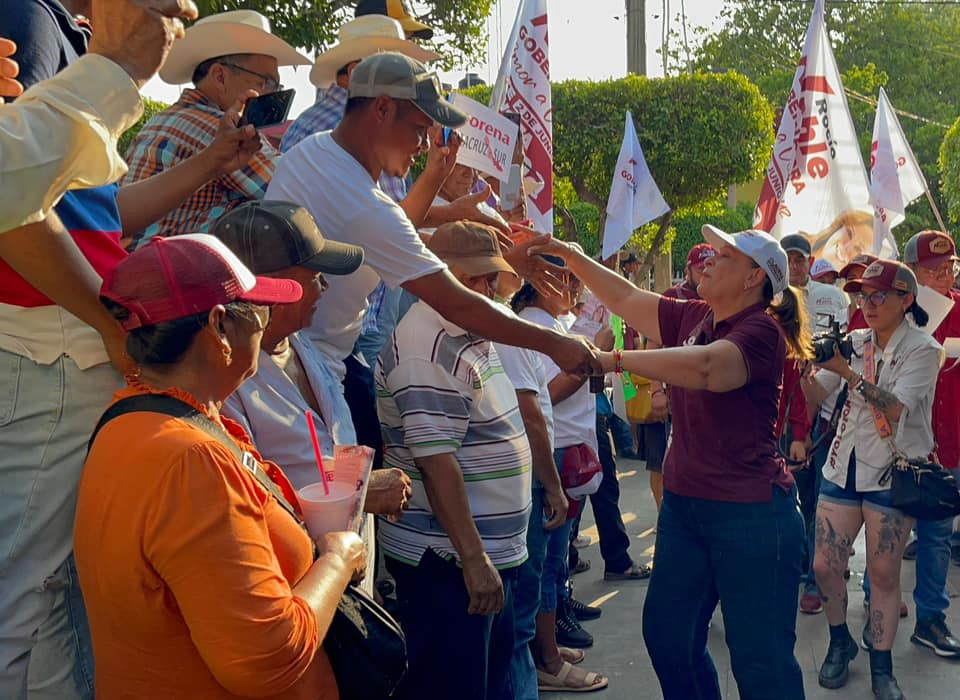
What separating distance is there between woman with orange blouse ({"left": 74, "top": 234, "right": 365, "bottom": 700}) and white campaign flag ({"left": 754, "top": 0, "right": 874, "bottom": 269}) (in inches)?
→ 239

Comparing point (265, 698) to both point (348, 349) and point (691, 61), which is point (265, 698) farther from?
point (691, 61)

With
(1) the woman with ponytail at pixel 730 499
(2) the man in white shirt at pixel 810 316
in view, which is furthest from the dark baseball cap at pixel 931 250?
(1) the woman with ponytail at pixel 730 499

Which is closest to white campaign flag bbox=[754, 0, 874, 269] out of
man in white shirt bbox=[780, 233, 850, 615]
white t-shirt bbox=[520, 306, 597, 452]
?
man in white shirt bbox=[780, 233, 850, 615]

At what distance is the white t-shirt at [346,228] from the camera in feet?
9.63

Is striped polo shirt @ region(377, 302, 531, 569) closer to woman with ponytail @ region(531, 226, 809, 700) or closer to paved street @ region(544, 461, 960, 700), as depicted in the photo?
woman with ponytail @ region(531, 226, 809, 700)

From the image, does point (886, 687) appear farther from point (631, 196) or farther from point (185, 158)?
point (631, 196)

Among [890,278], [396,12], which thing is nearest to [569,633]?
[890,278]

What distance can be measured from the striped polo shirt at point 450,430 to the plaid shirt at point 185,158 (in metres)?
0.68

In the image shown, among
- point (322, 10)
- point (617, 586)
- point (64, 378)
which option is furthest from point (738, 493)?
point (322, 10)

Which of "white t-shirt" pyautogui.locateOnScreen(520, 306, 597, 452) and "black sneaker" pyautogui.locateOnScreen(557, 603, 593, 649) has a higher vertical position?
"white t-shirt" pyautogui.locateOnScreen(520, 306, 597, 452)

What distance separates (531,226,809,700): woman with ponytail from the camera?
11.9 feet

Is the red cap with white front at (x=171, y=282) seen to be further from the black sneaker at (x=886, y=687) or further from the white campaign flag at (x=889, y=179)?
the white campaign flag at (x=889, y=179)

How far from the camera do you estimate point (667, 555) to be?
3854mm

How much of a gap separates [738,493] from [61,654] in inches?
97.2
